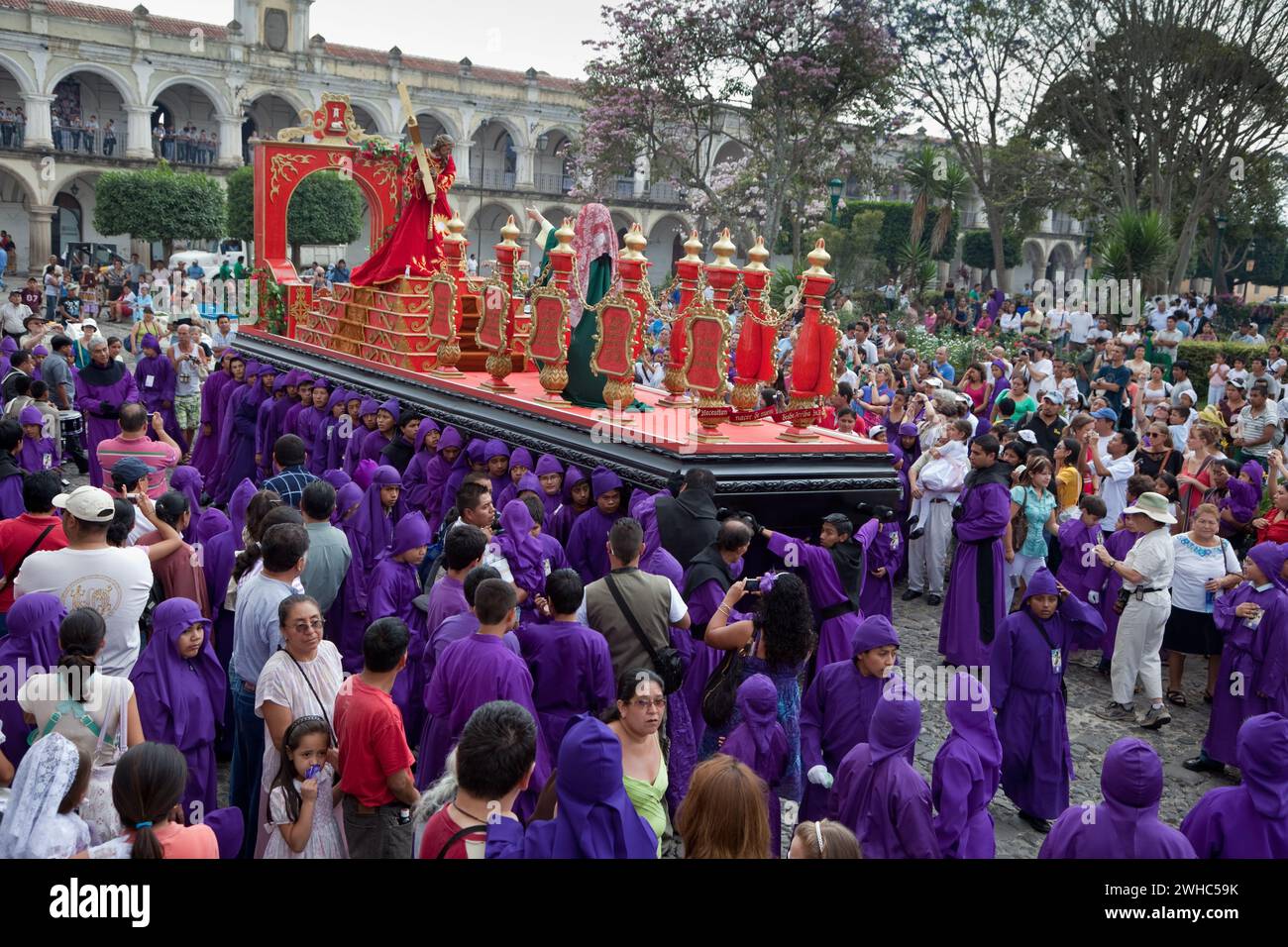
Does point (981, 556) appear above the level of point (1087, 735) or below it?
above

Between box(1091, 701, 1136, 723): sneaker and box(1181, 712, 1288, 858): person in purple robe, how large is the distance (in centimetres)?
365

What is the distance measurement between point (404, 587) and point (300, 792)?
208cm

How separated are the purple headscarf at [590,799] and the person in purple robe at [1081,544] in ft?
18.6

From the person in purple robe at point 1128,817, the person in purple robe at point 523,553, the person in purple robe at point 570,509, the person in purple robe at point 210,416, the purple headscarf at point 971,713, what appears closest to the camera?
the person in purple robe at point 1128,817

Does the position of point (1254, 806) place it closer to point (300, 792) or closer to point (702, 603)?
point (702, 603)

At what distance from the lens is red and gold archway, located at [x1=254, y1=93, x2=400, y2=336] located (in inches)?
561

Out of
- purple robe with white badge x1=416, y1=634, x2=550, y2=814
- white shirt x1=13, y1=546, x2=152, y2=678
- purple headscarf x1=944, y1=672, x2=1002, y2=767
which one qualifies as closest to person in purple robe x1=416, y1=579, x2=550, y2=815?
purple robe with white badge x1=416, y1=634, x2=550, y2=814

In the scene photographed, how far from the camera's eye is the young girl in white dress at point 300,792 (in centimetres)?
397

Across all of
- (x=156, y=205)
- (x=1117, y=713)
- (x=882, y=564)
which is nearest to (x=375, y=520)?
(x=882, y=564)

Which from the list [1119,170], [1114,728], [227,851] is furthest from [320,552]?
[1119,170]

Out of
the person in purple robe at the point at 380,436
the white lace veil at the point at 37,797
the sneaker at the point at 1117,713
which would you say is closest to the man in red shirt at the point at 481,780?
the white lace veil at the point at 37,797

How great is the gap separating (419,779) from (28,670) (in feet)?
5.00

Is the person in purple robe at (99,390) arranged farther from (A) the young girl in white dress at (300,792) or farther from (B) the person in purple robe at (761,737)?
(B) the person in purple robe at (761,737)

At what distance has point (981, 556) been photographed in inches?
303
